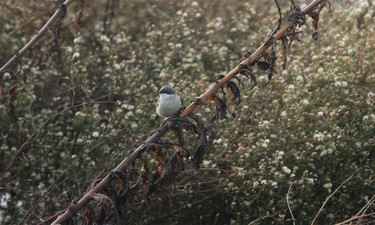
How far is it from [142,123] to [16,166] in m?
1.35

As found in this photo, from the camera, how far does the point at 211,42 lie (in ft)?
19.2

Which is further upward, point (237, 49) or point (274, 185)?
point (237, 49)

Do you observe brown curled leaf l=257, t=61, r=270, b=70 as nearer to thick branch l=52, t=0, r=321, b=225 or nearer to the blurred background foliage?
thick branch l=52, t=0, r=321, b=225

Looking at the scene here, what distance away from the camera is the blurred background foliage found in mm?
3816

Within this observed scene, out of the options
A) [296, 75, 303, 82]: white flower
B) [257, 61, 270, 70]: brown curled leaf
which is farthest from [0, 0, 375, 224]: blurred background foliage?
[257, 61, 270, 70]: brown curled leaf

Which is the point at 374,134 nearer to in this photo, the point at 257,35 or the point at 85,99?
the point at 257,35

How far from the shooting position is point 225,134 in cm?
405

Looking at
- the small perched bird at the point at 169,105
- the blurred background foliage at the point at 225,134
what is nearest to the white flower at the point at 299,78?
the blurred background foliage at the point at 225,134

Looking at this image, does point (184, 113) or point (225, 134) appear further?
point (225, 134)

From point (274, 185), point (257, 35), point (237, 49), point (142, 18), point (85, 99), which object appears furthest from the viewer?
point (142, 18)

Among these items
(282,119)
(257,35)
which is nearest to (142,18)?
(257,35)

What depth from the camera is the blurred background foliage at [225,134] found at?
3.82m

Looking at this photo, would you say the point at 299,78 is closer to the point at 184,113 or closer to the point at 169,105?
the point at 169,105

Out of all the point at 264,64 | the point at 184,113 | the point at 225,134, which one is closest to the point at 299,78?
the point at 225,134
